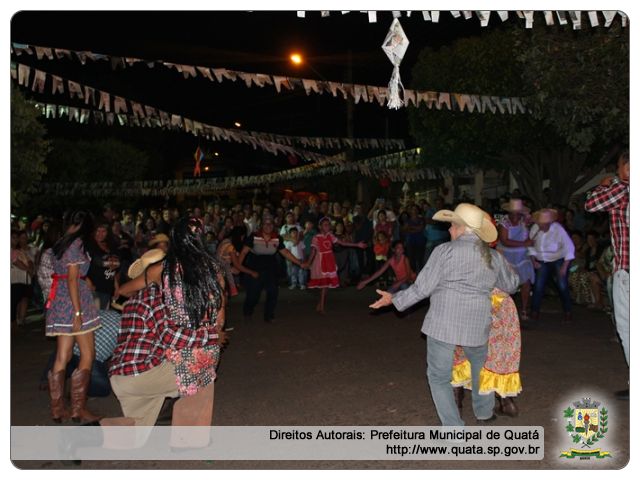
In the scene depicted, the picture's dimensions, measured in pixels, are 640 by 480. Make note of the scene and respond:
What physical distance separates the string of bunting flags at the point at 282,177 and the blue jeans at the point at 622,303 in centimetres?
1722

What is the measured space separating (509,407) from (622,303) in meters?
1.30

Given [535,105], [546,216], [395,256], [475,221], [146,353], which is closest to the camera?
[146,353]

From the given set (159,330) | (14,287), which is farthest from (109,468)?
(14,287)

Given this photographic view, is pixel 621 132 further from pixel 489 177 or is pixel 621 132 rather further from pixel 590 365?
pixel 489 177

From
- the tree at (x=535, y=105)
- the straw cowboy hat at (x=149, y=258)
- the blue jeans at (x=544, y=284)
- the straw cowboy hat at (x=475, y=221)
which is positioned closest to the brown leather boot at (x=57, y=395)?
the straw cowboy hat at (x=149, y=258)

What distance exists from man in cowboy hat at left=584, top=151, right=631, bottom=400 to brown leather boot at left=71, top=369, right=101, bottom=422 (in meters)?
4.54

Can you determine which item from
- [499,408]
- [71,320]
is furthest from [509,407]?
[71,320]

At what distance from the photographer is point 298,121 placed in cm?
3894

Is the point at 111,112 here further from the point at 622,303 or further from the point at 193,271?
the point at 622,303

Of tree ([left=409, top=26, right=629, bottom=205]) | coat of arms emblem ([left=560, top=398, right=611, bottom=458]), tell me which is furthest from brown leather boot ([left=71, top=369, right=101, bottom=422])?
tree ([left=409, top=26, right=629, bottom=205])

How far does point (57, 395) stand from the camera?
6.19 m

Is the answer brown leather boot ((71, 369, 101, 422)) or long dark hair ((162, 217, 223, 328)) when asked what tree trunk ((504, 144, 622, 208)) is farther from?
long dark hair ((162, 217, 223, 328))

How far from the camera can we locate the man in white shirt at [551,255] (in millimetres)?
10906

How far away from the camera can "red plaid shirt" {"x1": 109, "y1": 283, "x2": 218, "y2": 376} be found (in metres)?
5.00
